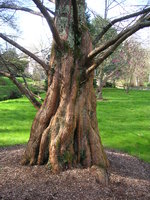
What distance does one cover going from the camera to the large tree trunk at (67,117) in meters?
4.21

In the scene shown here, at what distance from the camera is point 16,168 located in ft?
13.9

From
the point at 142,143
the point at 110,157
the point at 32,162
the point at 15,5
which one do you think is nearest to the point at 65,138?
the point at 32,162

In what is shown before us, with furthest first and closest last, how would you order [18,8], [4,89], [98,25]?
[4,89] → [98,25] → [18,8]

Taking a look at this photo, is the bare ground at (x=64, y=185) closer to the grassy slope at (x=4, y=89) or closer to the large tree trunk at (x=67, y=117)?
the large tree trunk at (x=67, y=117)

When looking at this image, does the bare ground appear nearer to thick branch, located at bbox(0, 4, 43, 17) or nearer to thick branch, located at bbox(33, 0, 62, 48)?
thick branch, located at bbox(33, 0, 62, 48)

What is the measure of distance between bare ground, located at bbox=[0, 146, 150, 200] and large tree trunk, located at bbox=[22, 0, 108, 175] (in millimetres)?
235

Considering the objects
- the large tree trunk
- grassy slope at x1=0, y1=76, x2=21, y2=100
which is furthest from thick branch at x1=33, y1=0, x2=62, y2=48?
grassy slope at x1=0, y1=76, x2=21, y2=100

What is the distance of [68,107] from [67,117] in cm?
16

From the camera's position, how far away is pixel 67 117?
4.23 metres

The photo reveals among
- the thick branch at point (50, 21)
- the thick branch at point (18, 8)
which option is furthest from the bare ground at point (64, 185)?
the thick branch at point (18, 8)

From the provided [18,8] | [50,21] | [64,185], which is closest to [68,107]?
[64,185]

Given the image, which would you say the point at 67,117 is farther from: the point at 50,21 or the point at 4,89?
the point at 4,89

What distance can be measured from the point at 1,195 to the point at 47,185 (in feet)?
2.02

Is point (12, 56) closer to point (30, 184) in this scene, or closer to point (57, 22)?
point (57, 22)
